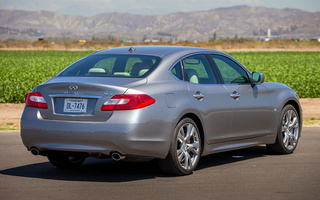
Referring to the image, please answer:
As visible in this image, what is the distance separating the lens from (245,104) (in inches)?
339

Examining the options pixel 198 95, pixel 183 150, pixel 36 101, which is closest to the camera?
pixel 36 101

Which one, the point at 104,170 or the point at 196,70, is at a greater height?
the point at 196,70

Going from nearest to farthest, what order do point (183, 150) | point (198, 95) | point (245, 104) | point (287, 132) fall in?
point (183, 150) → point (198, 95) → point (245, 104) → point (287, 132)

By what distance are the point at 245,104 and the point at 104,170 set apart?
231 cm

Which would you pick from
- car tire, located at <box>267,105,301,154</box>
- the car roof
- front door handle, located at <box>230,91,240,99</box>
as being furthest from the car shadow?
the car roof

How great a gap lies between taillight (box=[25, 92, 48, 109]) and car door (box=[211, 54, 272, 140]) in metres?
2.66

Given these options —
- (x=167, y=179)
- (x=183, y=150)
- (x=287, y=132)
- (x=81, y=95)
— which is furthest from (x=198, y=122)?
(x=287, y=132)

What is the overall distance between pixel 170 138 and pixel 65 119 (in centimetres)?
130

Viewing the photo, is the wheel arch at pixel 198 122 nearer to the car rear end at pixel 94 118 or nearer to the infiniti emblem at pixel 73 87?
the car rear end at pixel 94 118

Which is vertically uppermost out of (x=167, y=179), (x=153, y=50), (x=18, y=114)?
(x=153, y=50)

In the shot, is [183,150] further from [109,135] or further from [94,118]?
[94,118]

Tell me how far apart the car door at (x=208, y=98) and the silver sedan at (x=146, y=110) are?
14 mm

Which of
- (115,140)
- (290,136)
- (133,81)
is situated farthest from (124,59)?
(290,136)

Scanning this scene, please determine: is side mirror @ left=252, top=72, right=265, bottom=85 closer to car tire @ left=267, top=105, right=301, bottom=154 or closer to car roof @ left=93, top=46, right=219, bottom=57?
car tire @ left=267, top=105, right=301, bottom=154
